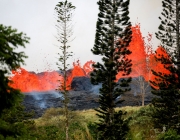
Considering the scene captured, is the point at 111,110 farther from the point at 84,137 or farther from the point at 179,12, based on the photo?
the point at 179,12

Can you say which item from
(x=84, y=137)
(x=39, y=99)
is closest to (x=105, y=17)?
(x=84, y=137)

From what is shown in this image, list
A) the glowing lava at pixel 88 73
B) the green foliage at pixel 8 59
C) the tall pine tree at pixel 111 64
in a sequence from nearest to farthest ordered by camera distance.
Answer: the green foliage at pixel 8 59 < the tall pine tree at pixel 111 64 < the glowing lava at pixel 88 73

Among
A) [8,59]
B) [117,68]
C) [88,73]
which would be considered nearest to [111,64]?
[117,68]

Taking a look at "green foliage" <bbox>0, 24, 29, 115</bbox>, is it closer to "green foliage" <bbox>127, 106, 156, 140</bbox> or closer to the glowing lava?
"green foliage" <bbox>127, 106, 156, 140</bbox>

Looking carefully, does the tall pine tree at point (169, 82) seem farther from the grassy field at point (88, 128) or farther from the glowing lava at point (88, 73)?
the glowing lava at point (88, 73)

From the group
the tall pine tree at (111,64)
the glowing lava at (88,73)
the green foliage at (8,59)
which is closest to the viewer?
the green foliage at (8,59)

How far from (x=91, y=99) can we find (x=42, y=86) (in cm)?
2807

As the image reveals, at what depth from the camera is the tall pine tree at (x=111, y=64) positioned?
63.4ft

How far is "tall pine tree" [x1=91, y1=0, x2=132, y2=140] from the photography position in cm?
1933

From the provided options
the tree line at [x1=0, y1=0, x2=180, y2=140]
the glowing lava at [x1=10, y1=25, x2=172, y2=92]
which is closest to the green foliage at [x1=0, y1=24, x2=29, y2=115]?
the tree line at [x1=0, y1=0, x2=180, y2=140]

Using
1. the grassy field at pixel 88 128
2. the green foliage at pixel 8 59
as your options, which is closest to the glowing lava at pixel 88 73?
the grassy field at pixel 88 128

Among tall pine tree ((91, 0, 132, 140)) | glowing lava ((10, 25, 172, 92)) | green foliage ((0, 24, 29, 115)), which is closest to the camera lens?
green foliage ((0, 24, 29, 115))

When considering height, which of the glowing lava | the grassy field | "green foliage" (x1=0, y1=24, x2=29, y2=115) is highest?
the glowing lava

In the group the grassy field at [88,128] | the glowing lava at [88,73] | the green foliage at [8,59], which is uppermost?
the glowing lava at [88,73]
